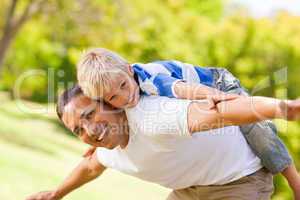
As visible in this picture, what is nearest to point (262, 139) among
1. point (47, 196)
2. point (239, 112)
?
point (239, 112)

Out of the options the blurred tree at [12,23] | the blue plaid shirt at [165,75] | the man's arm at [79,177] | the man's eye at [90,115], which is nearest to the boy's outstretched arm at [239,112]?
the blue plaid shirt at [165,75]

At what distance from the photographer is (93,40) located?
2116 cm

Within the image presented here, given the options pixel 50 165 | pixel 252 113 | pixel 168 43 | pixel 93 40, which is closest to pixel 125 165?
pixel 252 113

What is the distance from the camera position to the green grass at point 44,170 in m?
12.4

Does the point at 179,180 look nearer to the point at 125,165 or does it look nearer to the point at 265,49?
the point at 125,165

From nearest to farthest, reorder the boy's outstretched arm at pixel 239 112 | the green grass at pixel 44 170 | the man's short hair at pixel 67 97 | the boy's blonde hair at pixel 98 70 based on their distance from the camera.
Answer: the boy's outstretched arm at pixel 239 112, the boy's blonde hair at pixel 98 70, the man's short hair at pixel 67 97, the green grass at pixel 44 170

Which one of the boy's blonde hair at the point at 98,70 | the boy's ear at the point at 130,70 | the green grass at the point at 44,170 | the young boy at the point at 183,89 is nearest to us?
the young boy at the point at 183,89

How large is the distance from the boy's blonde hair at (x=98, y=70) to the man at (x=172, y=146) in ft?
0.36

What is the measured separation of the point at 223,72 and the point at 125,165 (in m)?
0.68

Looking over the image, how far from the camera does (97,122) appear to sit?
3268 mm

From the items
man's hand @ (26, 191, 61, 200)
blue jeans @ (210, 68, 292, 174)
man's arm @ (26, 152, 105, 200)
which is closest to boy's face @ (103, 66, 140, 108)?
blue jeans @ (210, 68, 292, 174)

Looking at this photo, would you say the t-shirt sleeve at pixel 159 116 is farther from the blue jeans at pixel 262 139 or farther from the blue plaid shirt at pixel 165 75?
the blue jeans at pixel 262 139

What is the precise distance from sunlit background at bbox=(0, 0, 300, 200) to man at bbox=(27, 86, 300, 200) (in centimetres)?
716

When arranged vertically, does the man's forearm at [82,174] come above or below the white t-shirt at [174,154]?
below
